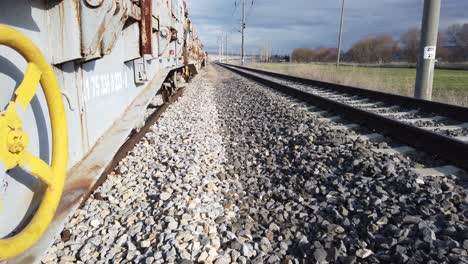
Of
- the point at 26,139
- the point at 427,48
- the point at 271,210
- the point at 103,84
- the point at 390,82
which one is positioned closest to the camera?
the point at 26,139

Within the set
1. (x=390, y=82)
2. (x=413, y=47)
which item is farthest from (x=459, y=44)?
(x=390, y=82)

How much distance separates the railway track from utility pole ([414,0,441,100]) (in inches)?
35.0

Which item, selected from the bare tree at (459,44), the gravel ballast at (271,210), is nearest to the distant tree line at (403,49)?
the bare tree at (459,44)

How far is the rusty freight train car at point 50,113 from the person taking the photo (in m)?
1.43

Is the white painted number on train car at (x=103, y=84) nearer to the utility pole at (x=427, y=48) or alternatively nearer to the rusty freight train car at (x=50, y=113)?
the rusty freight train car at (x=50, y=113)

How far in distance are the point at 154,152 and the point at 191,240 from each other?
2.35 m

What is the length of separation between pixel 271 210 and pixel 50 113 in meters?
1.93

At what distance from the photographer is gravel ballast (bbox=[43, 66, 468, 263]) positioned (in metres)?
2.25

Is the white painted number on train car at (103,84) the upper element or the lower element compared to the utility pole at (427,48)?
lower

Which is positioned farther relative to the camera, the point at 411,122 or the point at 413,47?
the point at 413,47

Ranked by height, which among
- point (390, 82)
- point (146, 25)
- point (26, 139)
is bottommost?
point (390, 82)

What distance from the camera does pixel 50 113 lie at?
64.4 inches

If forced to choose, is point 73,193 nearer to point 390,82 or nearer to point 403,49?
point 390,82

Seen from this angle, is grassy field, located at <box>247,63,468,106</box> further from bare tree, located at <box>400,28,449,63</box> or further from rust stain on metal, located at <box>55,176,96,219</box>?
bare tree, located at <box>400,28,449,63</box>
